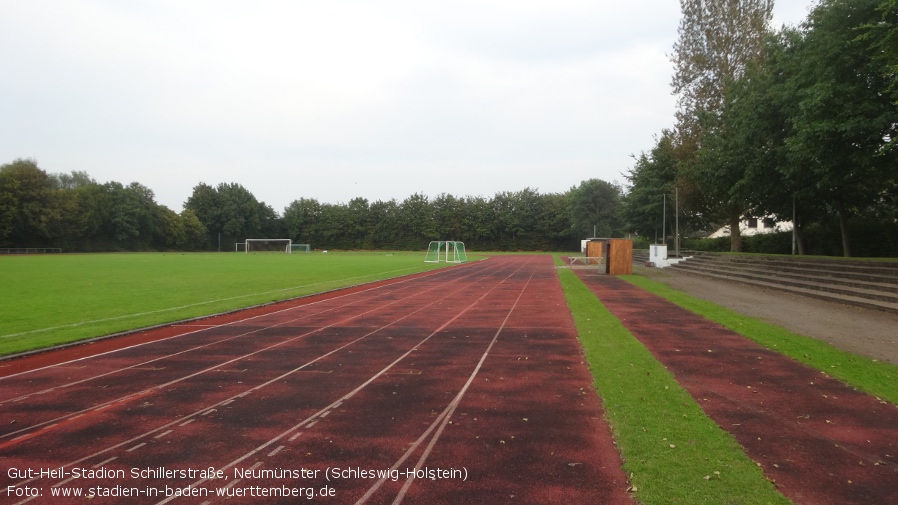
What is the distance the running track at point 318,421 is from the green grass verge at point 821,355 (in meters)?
3.41

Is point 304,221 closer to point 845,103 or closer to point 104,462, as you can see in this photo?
point 845,103

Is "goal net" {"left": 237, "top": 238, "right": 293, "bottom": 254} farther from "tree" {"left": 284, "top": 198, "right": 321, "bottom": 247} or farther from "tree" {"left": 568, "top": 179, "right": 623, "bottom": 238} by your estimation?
"tree" {"left": 568, "top": 179, "right": 623, "bottom": 238}

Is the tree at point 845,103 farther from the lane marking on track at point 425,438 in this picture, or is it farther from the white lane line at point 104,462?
the white lane line at point 104,462

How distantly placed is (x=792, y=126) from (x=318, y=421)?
2400cm

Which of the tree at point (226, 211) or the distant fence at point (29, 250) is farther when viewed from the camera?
the tree at point (226, 211)

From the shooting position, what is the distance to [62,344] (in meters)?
8.90

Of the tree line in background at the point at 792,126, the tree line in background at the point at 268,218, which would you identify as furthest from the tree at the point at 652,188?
the tree line in background at the point at 268,218

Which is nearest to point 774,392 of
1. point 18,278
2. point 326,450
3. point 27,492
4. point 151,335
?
point 326,450

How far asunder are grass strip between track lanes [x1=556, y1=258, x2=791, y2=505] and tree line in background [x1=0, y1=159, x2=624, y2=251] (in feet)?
194

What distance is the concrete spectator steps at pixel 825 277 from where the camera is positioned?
13578 millimetres

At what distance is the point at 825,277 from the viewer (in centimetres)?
1706

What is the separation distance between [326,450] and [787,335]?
30.1 ft

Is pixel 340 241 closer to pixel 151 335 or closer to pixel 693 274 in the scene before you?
pixel 693 274

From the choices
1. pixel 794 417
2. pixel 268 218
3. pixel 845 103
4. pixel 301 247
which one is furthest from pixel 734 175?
pixel 268 218
